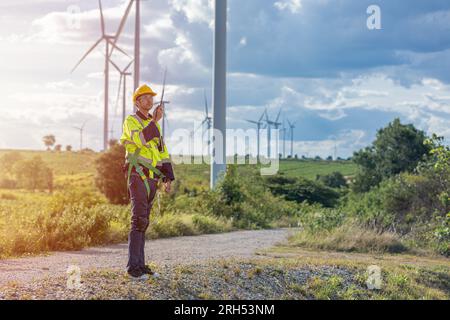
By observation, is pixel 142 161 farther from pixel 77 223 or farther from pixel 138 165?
pixel 77 223

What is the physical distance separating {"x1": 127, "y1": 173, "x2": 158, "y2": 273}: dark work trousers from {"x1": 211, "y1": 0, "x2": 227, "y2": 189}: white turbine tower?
19.6 metres

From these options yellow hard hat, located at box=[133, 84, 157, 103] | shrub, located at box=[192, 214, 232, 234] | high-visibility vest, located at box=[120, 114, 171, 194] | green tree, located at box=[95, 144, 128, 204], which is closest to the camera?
high-visibility vest, located at box=[120, 114, 171, 194]

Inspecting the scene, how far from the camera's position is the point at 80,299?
31.3ft

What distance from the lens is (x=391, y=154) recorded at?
1784 inches

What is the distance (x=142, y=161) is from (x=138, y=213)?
Result: 2.44 ft

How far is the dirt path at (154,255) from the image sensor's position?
1285cm

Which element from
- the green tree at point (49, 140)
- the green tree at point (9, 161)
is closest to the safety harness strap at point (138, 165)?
the green tree at point (9, 161)

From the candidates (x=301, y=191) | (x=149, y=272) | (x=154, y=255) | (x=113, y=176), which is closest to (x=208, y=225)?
(x=154, y=255)

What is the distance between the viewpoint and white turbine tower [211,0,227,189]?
30234mm

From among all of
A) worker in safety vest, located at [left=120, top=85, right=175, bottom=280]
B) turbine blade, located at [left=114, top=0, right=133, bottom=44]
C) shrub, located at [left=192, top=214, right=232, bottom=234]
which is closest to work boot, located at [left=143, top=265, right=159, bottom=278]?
worker in safety vest, located at [left=120, top=85, right=175, bottom=280]

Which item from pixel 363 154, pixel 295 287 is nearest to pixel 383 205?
pixel 295 287

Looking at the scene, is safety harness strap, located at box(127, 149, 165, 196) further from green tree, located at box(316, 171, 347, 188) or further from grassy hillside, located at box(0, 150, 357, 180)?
green tree, located at box(316, 171, 347, 188)

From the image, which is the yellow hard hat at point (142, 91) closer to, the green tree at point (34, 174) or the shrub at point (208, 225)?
the shrub at point (208, 225)
